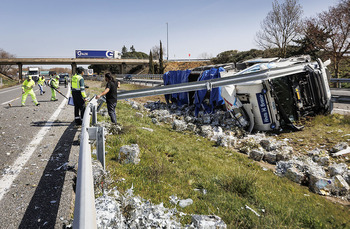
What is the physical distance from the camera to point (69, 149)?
4188 millimetres

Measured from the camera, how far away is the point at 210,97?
9.70 m

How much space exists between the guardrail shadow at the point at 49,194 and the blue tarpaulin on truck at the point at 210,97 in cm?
642

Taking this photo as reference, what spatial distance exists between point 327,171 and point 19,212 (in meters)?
5.57

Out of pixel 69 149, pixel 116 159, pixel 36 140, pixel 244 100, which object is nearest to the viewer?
pixel 116 159

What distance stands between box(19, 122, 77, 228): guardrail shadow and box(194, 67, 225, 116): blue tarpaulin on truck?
6423mm

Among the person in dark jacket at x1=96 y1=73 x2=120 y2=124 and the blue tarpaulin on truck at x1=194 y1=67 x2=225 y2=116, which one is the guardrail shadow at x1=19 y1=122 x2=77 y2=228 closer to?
the person in dark jacket at x1=96 y1=73 x2=120 y2=124

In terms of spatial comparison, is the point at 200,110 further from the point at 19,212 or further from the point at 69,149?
the point at 19,212

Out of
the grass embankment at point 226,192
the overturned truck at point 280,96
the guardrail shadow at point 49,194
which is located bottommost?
the grass embankment at point 226,192

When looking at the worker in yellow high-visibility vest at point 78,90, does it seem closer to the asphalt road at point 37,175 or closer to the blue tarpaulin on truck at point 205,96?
the asphalt road at point 37,175

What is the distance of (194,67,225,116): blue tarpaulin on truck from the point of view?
30.6ft

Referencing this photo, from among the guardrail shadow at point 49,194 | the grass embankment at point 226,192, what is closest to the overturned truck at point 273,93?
the grass embankment at point 226,192

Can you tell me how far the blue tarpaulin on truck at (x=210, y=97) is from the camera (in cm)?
933

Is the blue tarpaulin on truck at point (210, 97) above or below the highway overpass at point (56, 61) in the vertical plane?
below

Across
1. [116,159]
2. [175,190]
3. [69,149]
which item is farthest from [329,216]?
[69,149]
